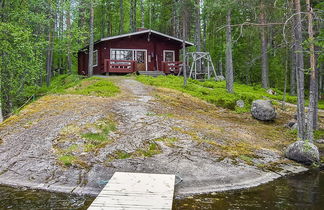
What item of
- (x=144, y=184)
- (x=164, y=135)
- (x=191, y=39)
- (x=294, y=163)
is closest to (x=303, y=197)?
(x=294, y=163)

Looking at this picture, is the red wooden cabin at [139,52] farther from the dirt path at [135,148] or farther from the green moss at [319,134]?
the green moss at [319,134]

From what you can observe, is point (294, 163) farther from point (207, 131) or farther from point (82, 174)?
point (82, 174)

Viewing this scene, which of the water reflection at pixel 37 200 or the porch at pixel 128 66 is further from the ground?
the porch at pixel 128 66

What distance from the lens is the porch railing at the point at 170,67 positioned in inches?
1097

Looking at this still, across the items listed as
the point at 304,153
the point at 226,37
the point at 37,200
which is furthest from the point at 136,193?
the point at 226,37

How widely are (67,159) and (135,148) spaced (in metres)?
2.08

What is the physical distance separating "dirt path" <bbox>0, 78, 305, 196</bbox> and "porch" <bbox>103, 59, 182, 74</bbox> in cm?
1193

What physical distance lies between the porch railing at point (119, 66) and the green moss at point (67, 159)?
58.9ft

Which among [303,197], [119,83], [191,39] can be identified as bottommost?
[303,197]

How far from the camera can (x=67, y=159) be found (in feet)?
28.3

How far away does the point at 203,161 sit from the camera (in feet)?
29.0

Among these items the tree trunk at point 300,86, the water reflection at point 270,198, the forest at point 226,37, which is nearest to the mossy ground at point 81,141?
the water reflection at point 270,198

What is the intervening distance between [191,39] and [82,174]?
41355 mm

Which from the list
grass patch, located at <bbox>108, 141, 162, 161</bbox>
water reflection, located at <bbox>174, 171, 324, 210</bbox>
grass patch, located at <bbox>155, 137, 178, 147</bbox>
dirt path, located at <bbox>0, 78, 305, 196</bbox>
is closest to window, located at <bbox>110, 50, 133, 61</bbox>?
dirt path, located at <bbox>0, 78, 305, 196</bbox>
